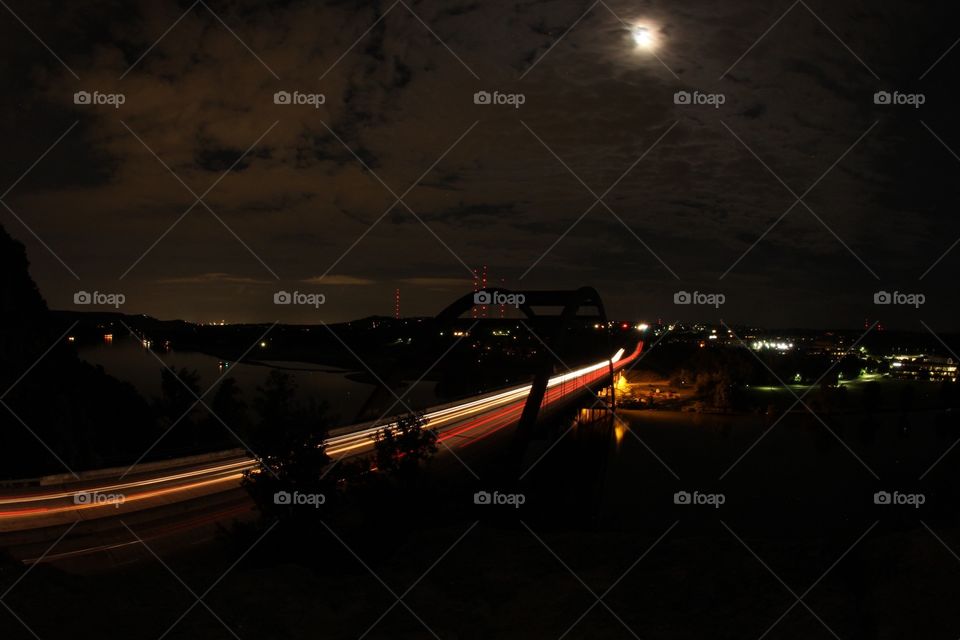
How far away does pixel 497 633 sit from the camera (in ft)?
28.1

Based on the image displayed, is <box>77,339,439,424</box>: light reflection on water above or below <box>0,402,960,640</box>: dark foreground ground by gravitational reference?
above

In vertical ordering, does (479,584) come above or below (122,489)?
below

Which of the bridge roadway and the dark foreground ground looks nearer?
the dark foreground ground

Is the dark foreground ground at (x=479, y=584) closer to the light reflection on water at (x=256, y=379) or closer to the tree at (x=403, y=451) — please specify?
the tree at (x=403, y=451)

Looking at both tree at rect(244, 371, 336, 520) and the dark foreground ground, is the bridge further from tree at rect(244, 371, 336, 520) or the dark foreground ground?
the dark foreground ground

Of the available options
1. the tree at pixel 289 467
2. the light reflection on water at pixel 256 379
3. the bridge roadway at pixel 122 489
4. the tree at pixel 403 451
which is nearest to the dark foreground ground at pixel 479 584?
the tree at pixel 289 467

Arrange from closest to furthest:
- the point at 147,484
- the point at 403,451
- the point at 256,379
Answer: the point at 403,451 → the point at 147,484 → the point at 256,379

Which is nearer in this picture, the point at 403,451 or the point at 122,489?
the point at 403,451

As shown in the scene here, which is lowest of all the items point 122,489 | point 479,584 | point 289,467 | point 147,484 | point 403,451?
point 479,584

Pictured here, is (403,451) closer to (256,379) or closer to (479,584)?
(479,584)

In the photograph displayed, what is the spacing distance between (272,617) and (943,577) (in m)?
8.22

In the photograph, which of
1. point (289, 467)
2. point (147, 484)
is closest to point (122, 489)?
point (147, 484)

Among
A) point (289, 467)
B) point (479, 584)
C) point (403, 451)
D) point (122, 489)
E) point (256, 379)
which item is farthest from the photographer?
point (256, 379)

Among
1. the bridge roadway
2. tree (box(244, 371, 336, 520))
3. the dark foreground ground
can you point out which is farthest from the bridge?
the dark foreground ground
